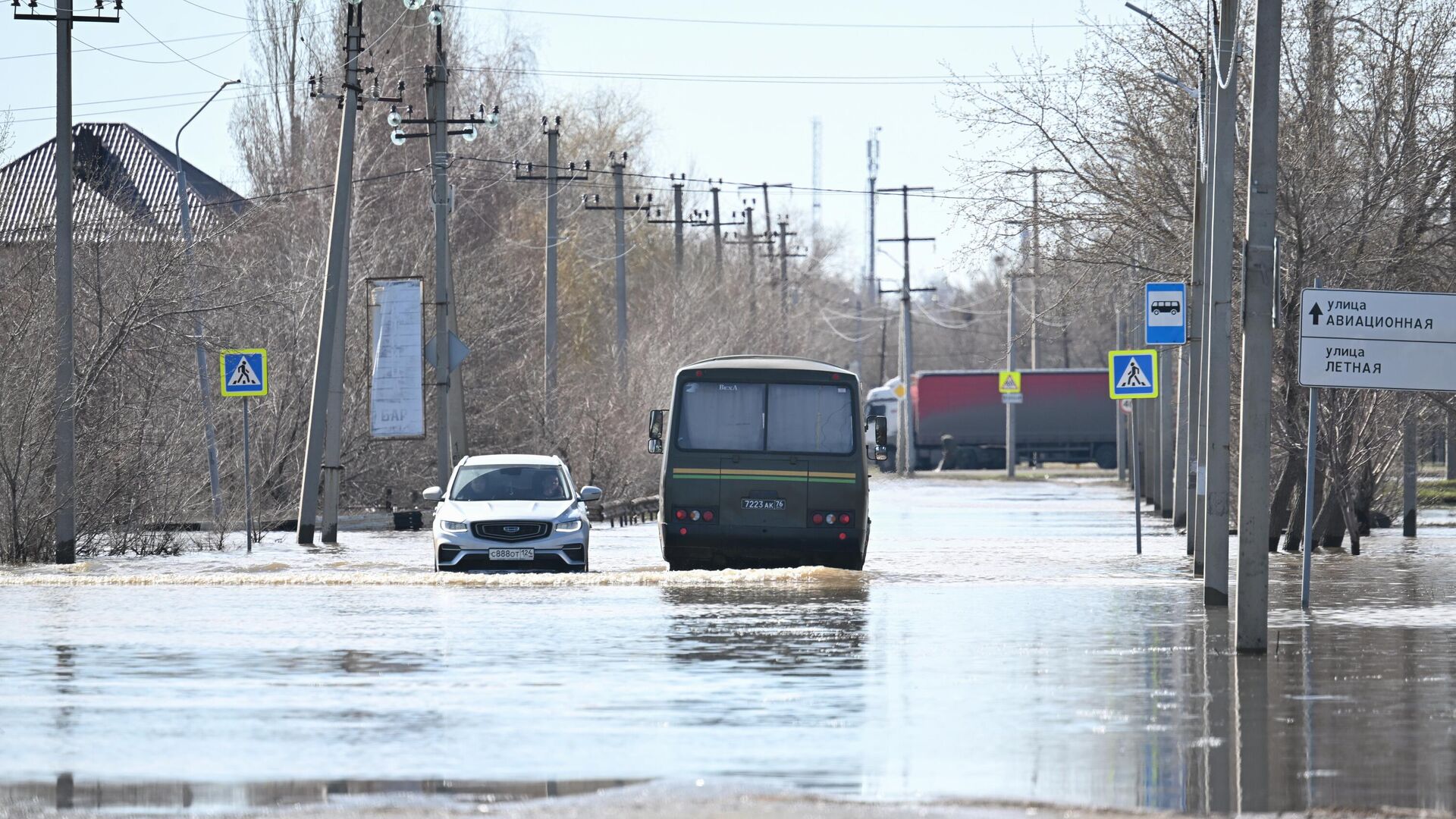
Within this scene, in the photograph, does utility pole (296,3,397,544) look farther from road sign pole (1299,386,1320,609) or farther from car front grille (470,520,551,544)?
road sign pole (1299,386,1320,609)

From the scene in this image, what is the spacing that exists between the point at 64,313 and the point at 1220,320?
602 inches

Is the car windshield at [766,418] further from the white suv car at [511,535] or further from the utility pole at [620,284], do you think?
the utility pole at [620,284]

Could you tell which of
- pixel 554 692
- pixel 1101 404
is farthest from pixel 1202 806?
pixel 1101 404

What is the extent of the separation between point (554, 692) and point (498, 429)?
42.1 meters

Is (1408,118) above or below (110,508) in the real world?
Answer: above

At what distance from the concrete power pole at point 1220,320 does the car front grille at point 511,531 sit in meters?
7.96

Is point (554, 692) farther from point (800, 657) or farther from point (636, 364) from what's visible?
point (636, 364)

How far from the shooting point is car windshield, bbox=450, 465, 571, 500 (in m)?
25.7

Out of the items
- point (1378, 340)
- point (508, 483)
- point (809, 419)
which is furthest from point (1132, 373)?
point (1378, 340)

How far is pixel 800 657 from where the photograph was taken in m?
15.2

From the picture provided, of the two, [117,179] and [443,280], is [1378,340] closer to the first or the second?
[443,280]

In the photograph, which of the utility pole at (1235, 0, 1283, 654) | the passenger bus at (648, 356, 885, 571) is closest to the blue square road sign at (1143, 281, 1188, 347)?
the passenger bus at (648, 356, 885, 571)

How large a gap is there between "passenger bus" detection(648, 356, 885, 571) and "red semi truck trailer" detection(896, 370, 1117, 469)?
62.3 meters

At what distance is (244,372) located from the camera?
106ft
